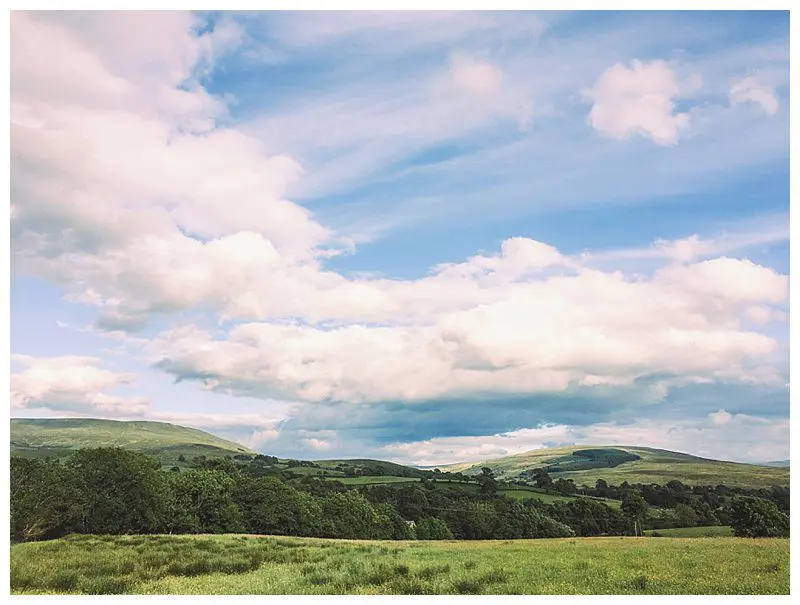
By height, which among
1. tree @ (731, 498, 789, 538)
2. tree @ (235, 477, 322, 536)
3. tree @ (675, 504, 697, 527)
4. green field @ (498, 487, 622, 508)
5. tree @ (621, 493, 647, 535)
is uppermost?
tree @ (731, 498, 789, 538)

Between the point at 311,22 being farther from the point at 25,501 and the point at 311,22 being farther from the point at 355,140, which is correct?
the point at 25,501

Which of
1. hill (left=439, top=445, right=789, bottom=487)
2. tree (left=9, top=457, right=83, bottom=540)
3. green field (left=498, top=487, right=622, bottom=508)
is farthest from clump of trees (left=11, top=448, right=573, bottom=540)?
hill (left=439, top=445, right=789, bottom=487)

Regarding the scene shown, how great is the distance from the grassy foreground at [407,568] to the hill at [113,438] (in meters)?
14.2

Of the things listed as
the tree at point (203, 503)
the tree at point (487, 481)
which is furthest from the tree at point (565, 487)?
the tree at point (203, 503)

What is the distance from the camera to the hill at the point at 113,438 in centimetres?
4049

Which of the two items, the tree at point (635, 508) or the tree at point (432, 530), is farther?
the tree at point (635, 508)

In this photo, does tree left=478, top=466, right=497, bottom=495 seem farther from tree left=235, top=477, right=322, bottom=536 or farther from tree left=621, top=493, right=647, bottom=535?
tree left=235, top=477, right=322, bottom=536

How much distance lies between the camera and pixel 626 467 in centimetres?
4253

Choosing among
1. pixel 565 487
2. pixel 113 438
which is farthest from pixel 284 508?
pixel 113 438

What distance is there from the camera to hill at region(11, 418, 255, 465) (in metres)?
40.5

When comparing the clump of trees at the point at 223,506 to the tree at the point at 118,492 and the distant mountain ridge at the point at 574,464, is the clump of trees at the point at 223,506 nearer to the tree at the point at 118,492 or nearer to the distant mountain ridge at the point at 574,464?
the tree at the point at 118,492

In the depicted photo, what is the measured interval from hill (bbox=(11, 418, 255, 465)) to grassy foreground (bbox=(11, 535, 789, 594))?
14194mm
